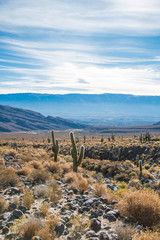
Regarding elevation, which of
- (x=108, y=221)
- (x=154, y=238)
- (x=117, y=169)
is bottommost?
(x=117, y=169)

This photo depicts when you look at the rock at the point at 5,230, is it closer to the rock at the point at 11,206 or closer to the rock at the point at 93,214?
the rock at the point at 11,206

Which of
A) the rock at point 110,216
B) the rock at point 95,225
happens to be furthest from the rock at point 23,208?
the rock at point 110,216

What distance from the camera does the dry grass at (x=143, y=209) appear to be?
6262 mm

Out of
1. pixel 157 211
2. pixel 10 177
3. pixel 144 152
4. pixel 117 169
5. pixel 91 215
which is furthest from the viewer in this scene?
pixel 144 152

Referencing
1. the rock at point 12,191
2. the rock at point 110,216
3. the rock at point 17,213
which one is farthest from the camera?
the rock at point 12,191

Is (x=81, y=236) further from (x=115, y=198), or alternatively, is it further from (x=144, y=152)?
(x=144, y=152)

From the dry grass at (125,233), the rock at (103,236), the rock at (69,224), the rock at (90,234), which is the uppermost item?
the dry grass at (125,233)

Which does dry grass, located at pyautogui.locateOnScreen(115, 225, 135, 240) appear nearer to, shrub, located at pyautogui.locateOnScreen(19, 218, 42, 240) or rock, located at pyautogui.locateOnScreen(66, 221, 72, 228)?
rock, located at pyautogui.locateOnScreen(66, 221, 72, 228)

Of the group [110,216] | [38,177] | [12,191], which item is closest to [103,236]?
[110,216]

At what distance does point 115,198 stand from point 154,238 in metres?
3.48

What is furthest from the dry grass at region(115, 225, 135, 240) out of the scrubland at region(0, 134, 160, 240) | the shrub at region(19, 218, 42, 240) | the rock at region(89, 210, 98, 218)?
the shrub at region(19, 218, 42, 240)

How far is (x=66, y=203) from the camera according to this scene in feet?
26.7

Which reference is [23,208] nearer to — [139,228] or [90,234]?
[90,234]

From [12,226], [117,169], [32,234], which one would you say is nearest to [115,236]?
[32,234]
